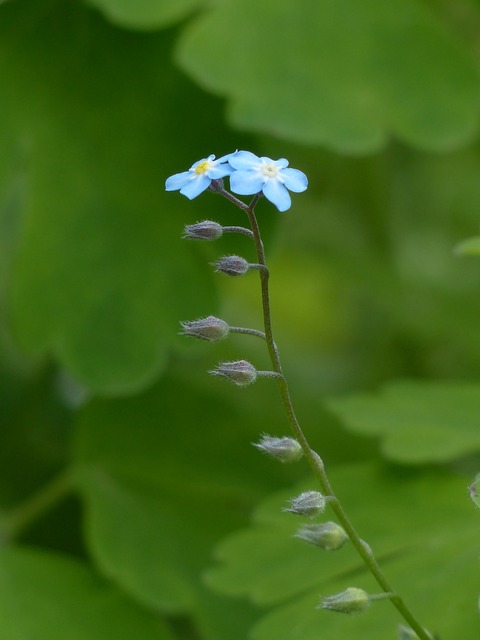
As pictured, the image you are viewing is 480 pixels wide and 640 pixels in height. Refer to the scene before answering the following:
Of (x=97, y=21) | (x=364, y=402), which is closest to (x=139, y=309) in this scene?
(x=364, y=402)

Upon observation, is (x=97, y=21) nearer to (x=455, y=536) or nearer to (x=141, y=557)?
(x=141, y=557)

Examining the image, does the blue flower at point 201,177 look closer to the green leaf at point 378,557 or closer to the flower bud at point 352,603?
the flower bud at point 352,603

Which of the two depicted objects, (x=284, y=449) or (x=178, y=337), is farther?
(x=178, y=337)

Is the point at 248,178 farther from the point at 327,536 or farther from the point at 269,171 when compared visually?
the point at 327,536

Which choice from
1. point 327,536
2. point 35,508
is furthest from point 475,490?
point 35,508

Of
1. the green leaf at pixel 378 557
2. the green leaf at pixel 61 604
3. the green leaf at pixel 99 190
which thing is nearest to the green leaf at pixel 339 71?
the green leaf at pixel 99 190

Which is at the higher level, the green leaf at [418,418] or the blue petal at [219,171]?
the blue petal at [219,171]
